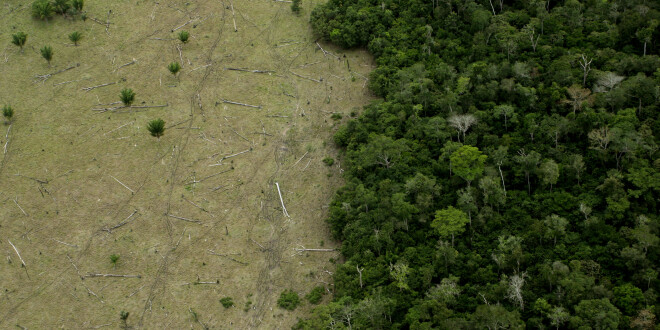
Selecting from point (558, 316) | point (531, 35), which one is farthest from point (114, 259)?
point (531, 35)

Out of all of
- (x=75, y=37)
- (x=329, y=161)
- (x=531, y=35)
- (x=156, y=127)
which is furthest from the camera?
(x=75, y=37)

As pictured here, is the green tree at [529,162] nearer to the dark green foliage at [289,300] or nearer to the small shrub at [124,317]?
the dark green foliage at [289,300]

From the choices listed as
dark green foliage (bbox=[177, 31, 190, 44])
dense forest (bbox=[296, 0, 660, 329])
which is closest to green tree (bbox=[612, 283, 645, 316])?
dense forest (bbox=[296, 0, 660, 329])

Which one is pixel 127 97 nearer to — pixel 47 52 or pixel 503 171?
pixel 47 52

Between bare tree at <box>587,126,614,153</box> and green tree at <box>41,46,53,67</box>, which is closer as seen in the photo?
bare tree at <box>587,126,614,153</box>

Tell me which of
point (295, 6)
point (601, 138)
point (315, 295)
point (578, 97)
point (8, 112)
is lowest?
point (315, 295)

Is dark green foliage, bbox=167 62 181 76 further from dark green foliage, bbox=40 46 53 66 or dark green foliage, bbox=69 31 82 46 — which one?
dark green foliage, bbox=40 46 53 66

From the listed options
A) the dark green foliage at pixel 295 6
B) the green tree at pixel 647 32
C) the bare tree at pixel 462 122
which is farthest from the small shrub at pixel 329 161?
the green tree at pixel 647 32
